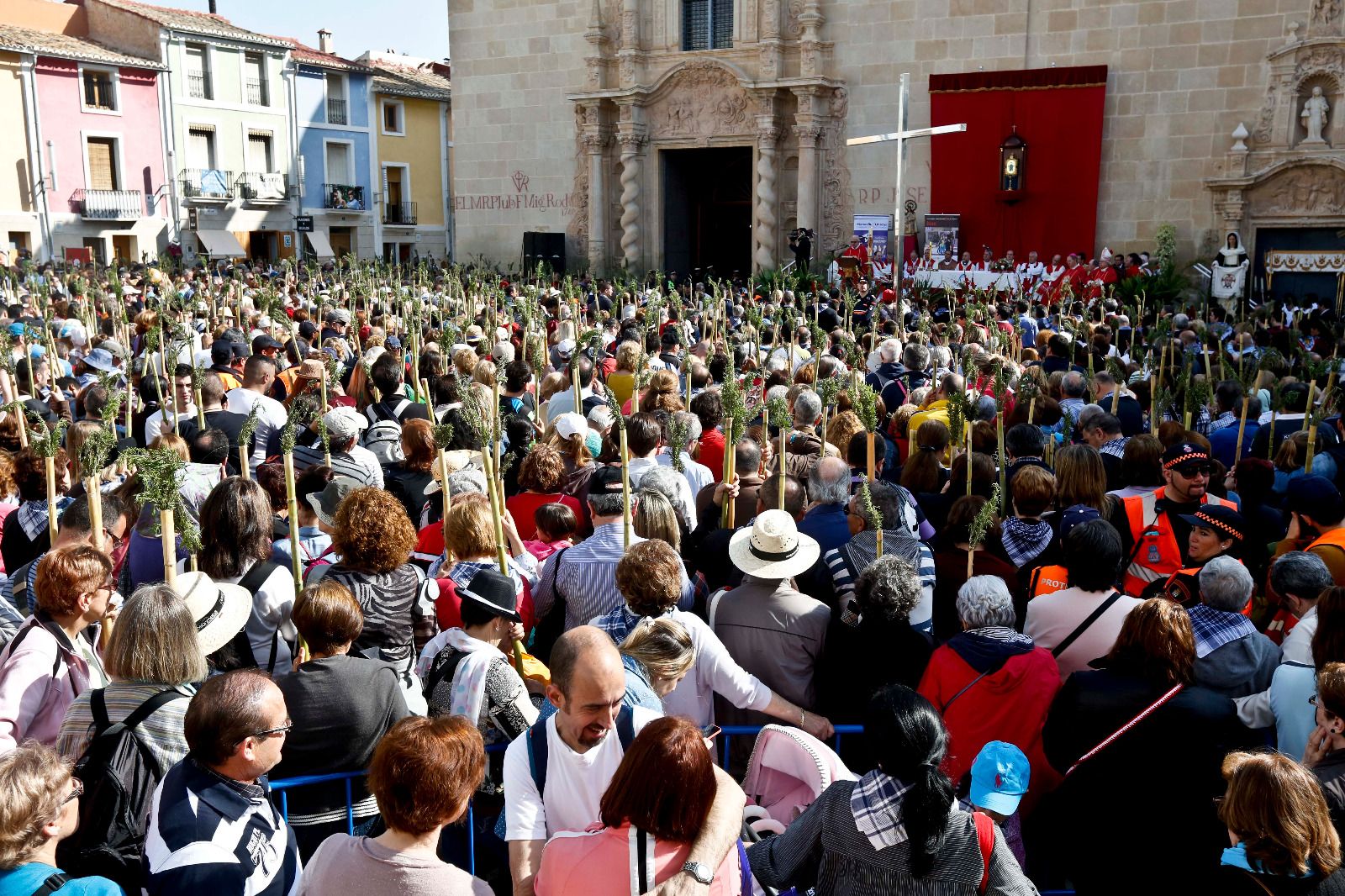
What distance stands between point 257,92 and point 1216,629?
35.0 m

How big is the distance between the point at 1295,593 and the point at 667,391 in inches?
144

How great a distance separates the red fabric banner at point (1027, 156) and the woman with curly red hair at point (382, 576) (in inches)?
732

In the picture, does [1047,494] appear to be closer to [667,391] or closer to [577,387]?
[667,391]

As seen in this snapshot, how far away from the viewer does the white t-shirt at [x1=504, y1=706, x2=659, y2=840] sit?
2.82m

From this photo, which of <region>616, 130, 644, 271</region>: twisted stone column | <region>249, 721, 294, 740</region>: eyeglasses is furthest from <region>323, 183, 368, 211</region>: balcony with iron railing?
<region>249, 721, 294, 740</region>: eyeglasses

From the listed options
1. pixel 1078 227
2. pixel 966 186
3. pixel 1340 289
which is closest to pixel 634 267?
pixel 966 186

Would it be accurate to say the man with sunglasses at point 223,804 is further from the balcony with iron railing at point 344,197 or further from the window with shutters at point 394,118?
the window with shutters at point 394,118

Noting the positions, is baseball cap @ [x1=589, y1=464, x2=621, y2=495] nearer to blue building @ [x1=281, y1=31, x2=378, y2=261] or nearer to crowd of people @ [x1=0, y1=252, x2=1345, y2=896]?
crowd of people @ [x1=0, y1=252, x2=1345, y2=896]

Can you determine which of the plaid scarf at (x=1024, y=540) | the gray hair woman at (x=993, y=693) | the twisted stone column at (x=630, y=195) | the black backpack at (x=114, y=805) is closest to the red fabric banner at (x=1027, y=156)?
the twisted stone column at (x=630, y=195)

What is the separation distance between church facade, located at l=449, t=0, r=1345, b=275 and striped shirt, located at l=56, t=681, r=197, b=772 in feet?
64.2

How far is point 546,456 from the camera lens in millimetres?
5270

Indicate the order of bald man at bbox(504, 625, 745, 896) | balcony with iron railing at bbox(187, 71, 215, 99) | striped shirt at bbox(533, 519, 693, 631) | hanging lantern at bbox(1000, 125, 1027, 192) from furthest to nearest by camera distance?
balcony with iron railing at bbox(187, 71, 215, 99)
hanging lantern at bbox(1000, 125, 1027, 192)
striped shirt at bbox(533, 519, 693, 631)
bald man at bbox(504, 625, 745, 896)

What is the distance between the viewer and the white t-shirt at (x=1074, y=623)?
3857 mm

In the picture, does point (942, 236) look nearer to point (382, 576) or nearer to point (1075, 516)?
point (1075, 516)
